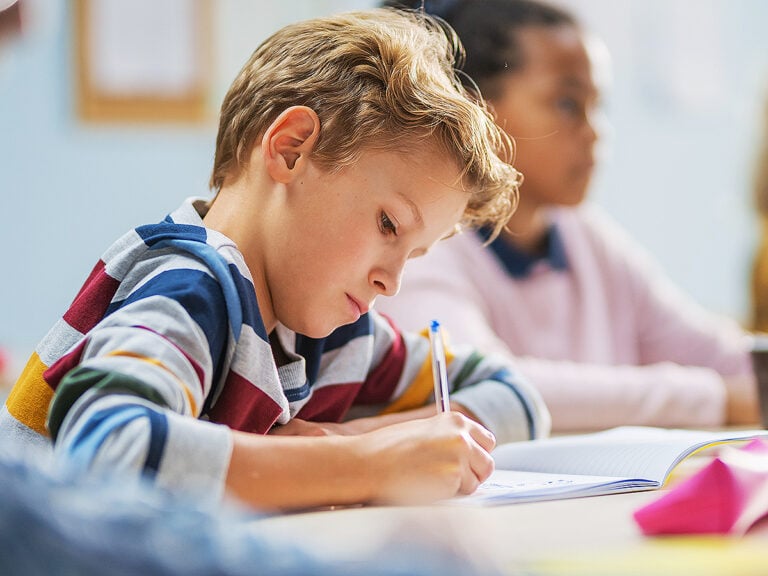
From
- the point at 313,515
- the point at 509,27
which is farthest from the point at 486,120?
the point at 509,27

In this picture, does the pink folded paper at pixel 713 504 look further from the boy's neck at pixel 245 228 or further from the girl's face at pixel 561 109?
the girl's face at pixel 561 109

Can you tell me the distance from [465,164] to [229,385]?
0.21 metres

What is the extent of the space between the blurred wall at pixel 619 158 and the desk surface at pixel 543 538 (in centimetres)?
253

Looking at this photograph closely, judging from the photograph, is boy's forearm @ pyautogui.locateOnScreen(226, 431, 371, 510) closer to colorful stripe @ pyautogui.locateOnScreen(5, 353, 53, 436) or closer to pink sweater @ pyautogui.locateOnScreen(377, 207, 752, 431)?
colorful stripe @ pyautogui.locateOnScreen(5, 353, 53, 436)

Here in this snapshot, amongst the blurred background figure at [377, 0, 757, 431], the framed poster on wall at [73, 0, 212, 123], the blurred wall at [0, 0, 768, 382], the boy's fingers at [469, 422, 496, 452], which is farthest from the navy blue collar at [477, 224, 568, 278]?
the framed poster on wall at [73, 0, 212, 123]

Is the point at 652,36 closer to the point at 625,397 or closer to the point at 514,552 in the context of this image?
the point at 625,397

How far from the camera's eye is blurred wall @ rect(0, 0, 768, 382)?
297 cm

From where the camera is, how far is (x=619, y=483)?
0.60 metres

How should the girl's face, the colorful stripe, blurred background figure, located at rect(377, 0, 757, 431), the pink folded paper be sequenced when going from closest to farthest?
the pink folded paper, the colorful stripe, blurred background figure, located at rect(377, 0, 757, 431), the girl's face

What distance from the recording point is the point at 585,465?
69 centimetres

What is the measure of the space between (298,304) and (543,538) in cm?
27

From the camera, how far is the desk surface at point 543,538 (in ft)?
0.87

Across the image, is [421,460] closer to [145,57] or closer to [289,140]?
[289,140]

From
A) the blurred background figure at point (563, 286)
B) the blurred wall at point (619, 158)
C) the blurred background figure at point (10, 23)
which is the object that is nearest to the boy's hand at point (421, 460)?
the blurred background figure at point (563, 286)
